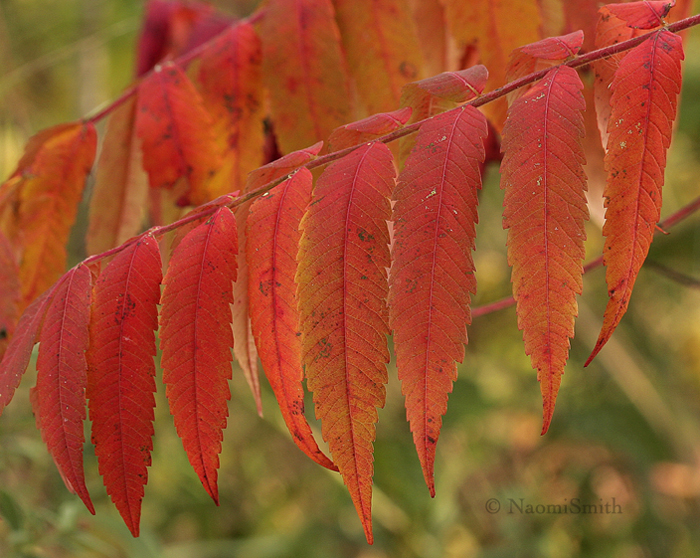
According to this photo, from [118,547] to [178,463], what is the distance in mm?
814

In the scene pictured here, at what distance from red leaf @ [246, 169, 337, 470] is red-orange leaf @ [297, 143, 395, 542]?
1.1 inches

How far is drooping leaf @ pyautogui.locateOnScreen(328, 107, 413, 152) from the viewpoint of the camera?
43 centimetres

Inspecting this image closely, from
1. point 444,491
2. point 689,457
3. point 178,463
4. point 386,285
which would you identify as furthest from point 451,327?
point 689,457

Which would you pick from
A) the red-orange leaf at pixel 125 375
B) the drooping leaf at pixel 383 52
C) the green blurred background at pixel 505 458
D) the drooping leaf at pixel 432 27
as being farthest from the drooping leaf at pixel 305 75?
the green blurred background at pixel 505 458

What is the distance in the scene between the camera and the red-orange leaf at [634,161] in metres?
0.34

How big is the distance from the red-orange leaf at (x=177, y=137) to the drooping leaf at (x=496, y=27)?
30 centimetres

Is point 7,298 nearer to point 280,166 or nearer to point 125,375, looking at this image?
point 125,375

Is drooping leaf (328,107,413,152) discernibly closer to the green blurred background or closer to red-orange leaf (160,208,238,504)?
red-orange leaf (160,208,238,504)

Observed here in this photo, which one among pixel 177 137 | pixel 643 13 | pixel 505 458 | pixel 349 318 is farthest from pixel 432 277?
pixel 505 458

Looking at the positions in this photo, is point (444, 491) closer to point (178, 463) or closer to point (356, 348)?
point (178, 463)

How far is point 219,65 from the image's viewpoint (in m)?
0.67

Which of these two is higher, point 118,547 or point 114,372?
point 114,372

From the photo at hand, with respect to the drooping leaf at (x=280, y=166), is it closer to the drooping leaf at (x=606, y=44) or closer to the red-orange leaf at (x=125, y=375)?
the red-orange leaf at (x=125, y=375)

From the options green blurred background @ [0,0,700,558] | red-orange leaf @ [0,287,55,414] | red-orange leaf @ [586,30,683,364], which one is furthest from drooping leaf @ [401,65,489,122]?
green blurred background @ [0,0,700,558]
